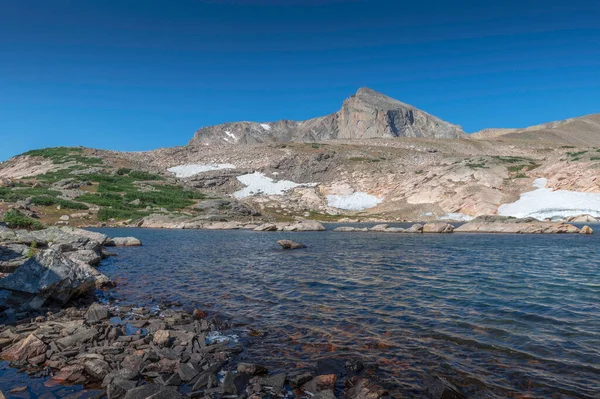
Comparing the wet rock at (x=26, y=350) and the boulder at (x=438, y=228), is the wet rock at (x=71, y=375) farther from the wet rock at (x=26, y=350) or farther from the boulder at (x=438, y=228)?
the boulder at (x=438, y=228)

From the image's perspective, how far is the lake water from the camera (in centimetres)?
743

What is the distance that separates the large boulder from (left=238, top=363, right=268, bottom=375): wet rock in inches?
322

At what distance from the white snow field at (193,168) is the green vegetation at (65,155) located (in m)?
23.5

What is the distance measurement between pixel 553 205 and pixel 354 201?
42815 millimetres

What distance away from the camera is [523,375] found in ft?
23.5

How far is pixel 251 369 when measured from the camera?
7301 mm

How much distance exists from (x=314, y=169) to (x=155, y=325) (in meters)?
102

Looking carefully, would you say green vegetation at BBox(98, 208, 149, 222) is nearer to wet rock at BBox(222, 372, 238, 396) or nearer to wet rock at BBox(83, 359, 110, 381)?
wet rock at BBox(83, 359, 110, 381)

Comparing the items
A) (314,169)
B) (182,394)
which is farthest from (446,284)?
(314,169)

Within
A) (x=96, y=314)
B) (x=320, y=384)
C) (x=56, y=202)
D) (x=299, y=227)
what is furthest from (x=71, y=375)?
(x=56, y=202)

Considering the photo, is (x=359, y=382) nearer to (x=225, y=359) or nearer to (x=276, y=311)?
(x=225, y=359)

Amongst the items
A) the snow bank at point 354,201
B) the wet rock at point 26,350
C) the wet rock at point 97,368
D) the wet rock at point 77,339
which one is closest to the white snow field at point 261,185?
the snow bank at point 354,201

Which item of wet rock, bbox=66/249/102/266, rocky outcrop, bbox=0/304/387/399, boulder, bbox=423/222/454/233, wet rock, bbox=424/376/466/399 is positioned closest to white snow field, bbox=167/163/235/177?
boulder, bbox=423/222/454/233

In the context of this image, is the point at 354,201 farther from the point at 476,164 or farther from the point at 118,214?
the point at 118,214
